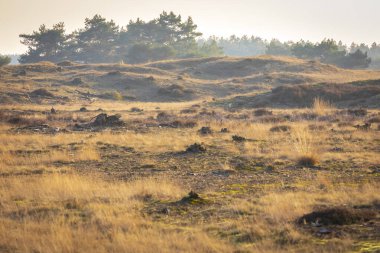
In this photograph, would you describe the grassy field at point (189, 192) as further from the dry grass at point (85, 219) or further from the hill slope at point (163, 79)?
the hill slope at point (163, 79)

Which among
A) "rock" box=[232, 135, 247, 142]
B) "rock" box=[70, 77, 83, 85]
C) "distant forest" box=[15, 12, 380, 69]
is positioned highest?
"distant forest" box=[15, 12, 380, 69]

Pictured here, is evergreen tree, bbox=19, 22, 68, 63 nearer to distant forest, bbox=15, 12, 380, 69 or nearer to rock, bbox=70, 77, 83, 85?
distant forest, bbox=15, 12, 380, 69

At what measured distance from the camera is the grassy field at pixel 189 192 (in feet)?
23.3

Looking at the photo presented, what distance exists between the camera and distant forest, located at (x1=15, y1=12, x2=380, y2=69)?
9812cm

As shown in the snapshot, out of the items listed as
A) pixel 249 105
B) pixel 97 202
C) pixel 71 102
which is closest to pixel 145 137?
pixel 97 202

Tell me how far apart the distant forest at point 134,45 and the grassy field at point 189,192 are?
7874 cm

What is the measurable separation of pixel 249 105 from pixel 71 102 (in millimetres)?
17400

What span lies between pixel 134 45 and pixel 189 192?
92.0 m

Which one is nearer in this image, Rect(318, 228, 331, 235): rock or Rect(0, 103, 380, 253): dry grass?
Rect(0, 103, 380, 253): dry grass

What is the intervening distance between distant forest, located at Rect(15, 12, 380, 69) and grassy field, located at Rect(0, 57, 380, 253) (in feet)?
258

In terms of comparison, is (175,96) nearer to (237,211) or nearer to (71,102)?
(71,102)

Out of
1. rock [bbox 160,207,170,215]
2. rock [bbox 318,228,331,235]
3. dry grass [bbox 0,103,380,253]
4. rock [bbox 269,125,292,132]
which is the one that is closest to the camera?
dry grass [bbox 0,103,380,253]

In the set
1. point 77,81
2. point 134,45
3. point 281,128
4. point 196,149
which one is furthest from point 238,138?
point 134,45

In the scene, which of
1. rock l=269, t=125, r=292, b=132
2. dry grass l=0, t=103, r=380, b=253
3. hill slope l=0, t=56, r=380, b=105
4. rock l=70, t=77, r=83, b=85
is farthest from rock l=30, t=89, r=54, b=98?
rock l=269, t=125, r=292, b=132
